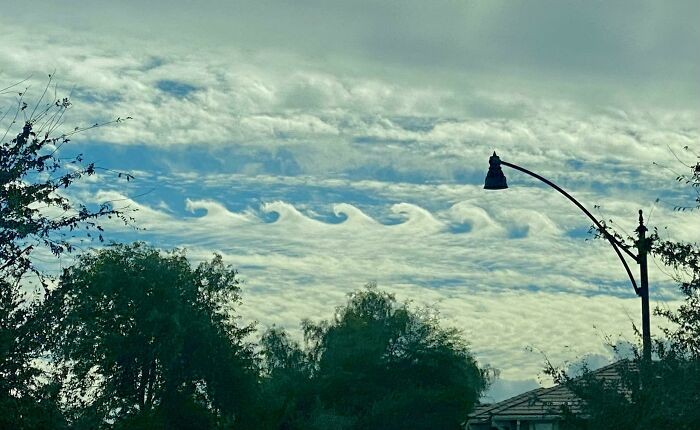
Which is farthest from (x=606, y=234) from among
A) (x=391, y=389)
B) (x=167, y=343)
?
(x=167, y=343)

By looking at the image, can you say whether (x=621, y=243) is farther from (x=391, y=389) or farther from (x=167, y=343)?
(x=167, y=343)

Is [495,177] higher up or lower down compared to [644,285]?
higher up

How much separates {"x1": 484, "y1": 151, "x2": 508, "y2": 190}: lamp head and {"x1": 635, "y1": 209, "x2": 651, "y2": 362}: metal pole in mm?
2878

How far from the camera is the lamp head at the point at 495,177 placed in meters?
22.4

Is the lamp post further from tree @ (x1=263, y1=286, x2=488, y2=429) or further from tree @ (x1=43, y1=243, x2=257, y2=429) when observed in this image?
tree @ (x1=43, y1=243, x2=257, y2=429)

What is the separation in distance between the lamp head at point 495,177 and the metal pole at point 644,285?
2.88 meters

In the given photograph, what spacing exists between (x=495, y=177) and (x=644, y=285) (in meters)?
3.69

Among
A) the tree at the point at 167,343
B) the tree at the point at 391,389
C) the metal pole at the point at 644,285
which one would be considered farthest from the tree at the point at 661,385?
the tree at the point at 167,343

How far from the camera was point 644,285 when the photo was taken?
21.7m

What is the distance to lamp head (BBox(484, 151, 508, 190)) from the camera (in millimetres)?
22391

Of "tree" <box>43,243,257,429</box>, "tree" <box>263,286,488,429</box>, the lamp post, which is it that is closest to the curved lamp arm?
the lamp post

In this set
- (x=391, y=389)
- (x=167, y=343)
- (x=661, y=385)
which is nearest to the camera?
(x=661, y=385)

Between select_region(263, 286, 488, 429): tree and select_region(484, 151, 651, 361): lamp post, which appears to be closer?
select_region(484, 151, 651, 361): lamp post

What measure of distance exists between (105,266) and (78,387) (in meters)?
42.3
